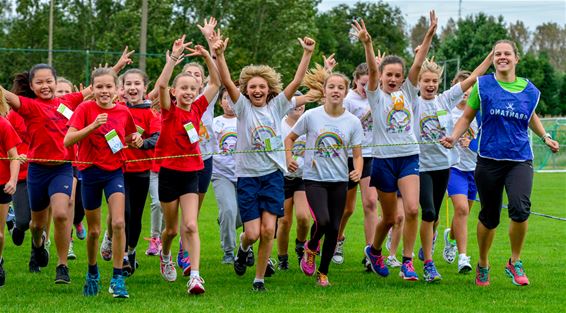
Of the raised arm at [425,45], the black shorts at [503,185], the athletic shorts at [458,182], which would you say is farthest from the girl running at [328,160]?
the athletic shorts at [458,182]

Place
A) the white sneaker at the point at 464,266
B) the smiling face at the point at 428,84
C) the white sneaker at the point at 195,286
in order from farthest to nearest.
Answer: the smiling face at the point at 428,84 → the white sneaker at the point at 464,266 → the white sneaker at the point at 195,286

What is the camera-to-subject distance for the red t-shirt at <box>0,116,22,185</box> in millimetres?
8594

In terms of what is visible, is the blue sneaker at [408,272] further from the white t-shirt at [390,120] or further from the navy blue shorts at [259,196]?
the navy blue shorts at [259,196]

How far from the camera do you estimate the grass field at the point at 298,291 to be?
7.49 m

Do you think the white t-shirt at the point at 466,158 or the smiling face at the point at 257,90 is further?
the white t-shirt at the point at 466,158

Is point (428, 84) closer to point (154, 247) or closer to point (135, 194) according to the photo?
point (135, 194)


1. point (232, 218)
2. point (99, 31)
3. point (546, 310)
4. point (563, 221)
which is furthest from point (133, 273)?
point (99, 31)

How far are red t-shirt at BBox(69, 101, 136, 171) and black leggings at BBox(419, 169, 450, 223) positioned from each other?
3028 millimetres

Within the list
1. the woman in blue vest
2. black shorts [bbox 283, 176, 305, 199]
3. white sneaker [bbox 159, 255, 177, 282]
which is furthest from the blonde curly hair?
white sneaker [bbox 159, 255, 177, 282]

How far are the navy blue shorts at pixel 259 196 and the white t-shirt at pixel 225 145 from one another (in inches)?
65.2

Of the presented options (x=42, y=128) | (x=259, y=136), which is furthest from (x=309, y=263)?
(x=42, y=128)

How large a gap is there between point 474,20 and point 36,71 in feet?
157

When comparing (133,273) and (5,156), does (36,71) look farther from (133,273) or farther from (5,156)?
(133,273)

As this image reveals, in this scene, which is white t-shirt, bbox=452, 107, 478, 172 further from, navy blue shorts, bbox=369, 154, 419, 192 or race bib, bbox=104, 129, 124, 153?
race bib, bbox=104, 129, 124, 153
